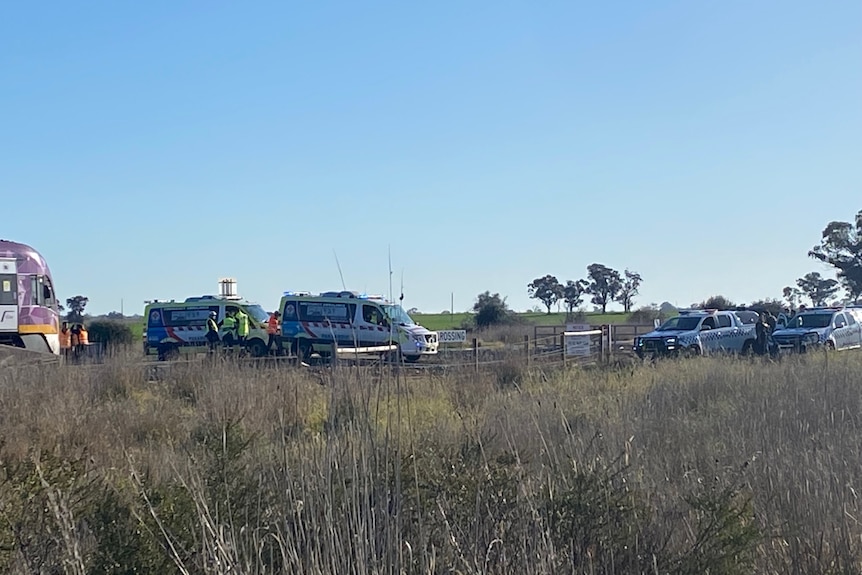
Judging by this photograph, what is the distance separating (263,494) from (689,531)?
216cm

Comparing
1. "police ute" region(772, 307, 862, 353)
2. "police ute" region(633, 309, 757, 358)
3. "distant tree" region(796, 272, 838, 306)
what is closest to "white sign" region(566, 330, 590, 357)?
"police ute" region(633, 309, 757, 358)

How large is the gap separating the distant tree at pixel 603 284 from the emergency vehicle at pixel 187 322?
62076mm

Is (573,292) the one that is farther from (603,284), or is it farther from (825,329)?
(825,329)

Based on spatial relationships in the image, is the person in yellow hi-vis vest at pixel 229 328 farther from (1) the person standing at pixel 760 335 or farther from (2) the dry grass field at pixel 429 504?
(2) the dry grass field at pixel 429 504

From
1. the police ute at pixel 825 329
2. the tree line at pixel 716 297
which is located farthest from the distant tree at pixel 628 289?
the police ute at pixel 825 329

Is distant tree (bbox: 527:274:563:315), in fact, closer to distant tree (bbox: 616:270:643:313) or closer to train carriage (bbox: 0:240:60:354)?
distant tree (bbox: 616:270:643:313)

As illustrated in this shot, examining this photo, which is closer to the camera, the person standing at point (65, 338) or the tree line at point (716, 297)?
the person standing at point (65, 338)

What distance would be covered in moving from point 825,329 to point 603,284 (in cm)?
6317

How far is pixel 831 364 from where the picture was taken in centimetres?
1345

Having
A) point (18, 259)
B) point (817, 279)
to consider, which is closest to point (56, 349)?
point (18, 259)

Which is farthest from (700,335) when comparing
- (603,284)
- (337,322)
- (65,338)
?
(603,284)

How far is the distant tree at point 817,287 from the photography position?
69.2 metres

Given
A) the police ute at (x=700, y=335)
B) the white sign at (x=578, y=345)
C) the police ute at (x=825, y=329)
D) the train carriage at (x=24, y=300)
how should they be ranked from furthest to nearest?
the police ute at (x=825, y=329) → the police ute at (x=700, y=335) → the train carriage at (x=24, y=300) → the white sign at (x=578, y=345)

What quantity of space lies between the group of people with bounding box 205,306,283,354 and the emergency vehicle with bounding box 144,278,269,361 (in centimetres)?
18
